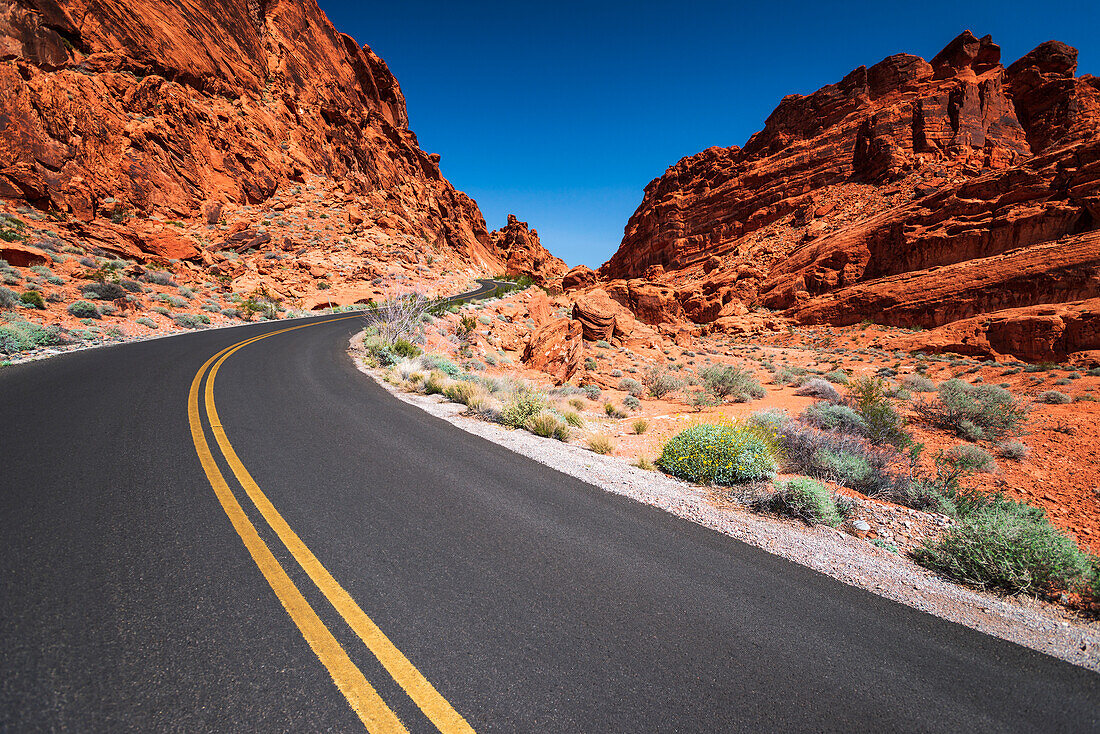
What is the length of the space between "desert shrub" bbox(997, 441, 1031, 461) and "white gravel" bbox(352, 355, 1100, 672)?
791 centimetres

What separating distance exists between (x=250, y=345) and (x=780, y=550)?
14.0m

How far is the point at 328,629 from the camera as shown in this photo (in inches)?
86.7

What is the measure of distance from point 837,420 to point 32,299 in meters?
22.2

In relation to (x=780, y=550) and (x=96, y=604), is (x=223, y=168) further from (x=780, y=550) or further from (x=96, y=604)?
(x=780, y=550)

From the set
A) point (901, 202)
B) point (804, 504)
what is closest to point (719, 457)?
point (804, 504)

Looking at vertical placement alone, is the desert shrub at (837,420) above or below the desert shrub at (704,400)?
above

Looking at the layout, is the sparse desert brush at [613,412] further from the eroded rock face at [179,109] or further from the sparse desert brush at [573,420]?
the eroded rock face at [179,109]

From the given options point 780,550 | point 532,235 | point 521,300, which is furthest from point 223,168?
point 532,235

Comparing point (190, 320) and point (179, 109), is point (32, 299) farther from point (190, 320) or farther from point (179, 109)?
point (179, 109)

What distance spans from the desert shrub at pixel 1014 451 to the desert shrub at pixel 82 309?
24.8m

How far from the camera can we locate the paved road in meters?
1.85

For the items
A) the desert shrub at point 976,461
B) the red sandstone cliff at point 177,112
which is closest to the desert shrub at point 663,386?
the desert shrub at point 976,461

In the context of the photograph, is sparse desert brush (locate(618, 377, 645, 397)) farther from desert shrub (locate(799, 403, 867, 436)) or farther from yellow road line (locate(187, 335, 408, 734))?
yellow road line (locate(187, 335, 408, 734))

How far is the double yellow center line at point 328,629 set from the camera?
1.79 metres
